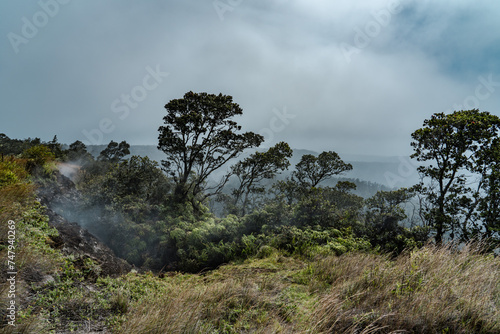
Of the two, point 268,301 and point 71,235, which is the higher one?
point 71,235

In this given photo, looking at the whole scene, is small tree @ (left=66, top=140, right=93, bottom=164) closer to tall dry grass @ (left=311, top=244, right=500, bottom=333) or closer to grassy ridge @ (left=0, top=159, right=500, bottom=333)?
grassy ridge @ (left=0, top=159, right=500, bottom=333)

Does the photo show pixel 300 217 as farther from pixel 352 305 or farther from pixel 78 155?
pixel 78 155

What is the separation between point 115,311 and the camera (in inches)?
129

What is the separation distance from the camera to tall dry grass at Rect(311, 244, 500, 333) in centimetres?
267

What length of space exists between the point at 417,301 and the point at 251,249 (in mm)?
5991

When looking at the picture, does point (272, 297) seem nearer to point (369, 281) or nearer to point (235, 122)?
point (369, 281)

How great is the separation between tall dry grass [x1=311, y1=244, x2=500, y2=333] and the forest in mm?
21

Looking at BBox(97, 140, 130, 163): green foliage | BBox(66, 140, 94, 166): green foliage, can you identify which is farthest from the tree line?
BBox(97, 140, 130, 163): green foliage

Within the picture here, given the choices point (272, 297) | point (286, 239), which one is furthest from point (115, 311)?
point (286, 239)

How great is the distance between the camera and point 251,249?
8.31 m

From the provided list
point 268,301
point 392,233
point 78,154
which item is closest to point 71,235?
point 268,301

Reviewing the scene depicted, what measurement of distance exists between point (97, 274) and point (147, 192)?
12101 millimetres

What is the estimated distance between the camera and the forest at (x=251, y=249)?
283 centimetres

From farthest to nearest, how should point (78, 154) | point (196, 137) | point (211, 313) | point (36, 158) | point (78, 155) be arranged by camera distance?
point (78, 154)
point (78, 155)
point (196, 137)
point (36, 158)
point (211, 313)
